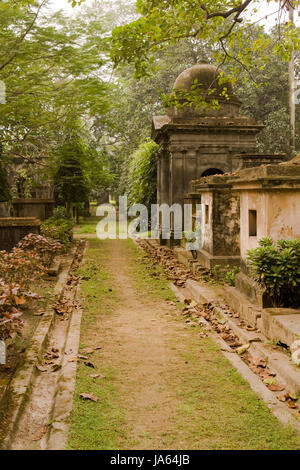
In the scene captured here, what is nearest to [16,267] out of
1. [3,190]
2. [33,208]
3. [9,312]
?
[9,312]

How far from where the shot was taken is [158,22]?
28.8 ft

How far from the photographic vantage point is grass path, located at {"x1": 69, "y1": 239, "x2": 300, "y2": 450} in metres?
3.68

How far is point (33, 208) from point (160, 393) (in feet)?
48.6

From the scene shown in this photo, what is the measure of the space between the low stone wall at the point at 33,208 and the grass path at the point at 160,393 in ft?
34.7

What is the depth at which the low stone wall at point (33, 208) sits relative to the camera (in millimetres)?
17859

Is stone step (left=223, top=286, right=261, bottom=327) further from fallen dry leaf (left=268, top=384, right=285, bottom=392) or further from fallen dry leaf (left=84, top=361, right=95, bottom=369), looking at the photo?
fallen dry leaf (left=84, top=361, right=95, bottom=369)

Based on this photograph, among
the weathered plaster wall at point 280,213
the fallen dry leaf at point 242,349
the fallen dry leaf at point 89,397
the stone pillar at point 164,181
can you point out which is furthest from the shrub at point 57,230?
the fallen dry leaf at point 89,397

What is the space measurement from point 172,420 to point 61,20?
338 inches

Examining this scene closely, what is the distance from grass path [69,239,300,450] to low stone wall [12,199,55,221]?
10563mm

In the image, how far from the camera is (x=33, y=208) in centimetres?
1841

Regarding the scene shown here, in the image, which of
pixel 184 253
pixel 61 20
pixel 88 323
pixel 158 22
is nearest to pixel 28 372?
pixel 88 323
